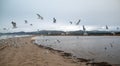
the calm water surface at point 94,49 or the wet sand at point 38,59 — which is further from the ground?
the wet sand at point 38,59

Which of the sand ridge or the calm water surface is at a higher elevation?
the sand ridge

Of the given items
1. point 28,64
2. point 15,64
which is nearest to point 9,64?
point 15,64

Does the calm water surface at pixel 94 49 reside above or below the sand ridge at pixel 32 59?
below

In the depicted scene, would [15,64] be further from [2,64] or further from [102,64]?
[102,64]

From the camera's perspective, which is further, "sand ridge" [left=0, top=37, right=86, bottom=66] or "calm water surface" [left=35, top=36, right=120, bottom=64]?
"calm water surface" [left=35, top=36, right=120, bottom=64]

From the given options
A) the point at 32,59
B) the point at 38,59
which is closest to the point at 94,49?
the point at 38,59

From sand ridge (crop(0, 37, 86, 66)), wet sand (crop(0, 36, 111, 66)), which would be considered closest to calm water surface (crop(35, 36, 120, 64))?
wet sand (crop(0, 36, 111, 66))

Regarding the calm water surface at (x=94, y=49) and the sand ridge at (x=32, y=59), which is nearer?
the sand ridge at (x=32, y=59)

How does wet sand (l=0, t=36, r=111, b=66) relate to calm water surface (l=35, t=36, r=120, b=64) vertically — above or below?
above

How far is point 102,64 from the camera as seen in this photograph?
1406 centimetres

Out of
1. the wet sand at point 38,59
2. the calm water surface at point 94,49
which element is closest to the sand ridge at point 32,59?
the wet sand at point 38,59

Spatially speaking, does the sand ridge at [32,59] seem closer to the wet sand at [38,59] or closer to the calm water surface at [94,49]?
the wet sand at [38,59]

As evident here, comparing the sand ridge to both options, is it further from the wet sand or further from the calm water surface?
the calm water surface

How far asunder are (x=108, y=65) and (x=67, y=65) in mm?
3645
